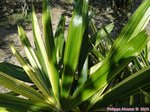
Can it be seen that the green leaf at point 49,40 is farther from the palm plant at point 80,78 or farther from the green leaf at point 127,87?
the green leaf at point 127,87

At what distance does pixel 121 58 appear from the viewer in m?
1.21

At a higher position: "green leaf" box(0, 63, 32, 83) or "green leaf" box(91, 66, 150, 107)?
"green leaf" box(91, 66, 150, 107)

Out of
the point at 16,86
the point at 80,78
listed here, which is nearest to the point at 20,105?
the point at 16,86

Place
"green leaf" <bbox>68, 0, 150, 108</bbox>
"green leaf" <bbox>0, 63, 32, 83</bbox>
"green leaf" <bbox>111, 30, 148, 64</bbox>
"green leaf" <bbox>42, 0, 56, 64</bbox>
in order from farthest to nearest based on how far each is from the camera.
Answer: "green leaf" <bbox>0, 63, 32, 83</bbox>
"green leaf" <bbox>42, 0, 56, 64</bbox>
"green leaf" <bbox>68, 0, 150, 108</bbox>
"green leaf" <bbox>111, 30, 148, 64</bbox>

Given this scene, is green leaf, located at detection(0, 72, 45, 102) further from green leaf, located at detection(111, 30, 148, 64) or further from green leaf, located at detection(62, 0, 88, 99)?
green leaf, located at detection(111, 30, 148, 64)

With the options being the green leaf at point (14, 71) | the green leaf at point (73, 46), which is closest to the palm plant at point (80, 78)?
the green leaf at point (73, 46)

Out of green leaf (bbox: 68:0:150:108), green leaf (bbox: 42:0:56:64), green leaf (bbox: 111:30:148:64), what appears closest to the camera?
green leaf (bbox: 111:30:148:64)

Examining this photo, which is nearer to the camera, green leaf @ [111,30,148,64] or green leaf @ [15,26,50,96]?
green leaf @ [111,30,148,64]

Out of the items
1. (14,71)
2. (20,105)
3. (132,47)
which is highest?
(132,47)

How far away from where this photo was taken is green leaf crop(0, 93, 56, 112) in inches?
49.5

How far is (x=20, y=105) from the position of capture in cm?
130

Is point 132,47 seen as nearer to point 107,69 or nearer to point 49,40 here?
point 107,69

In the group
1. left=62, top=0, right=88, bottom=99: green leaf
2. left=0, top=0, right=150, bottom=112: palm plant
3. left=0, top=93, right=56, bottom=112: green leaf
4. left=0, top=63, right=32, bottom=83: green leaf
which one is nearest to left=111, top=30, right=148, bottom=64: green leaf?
left=0, top=0, right=150, bottom=112: palm plant

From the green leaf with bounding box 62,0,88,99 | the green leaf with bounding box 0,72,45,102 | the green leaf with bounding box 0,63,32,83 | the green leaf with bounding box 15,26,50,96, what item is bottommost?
the green leaf with bounding box 0,63,32,83
